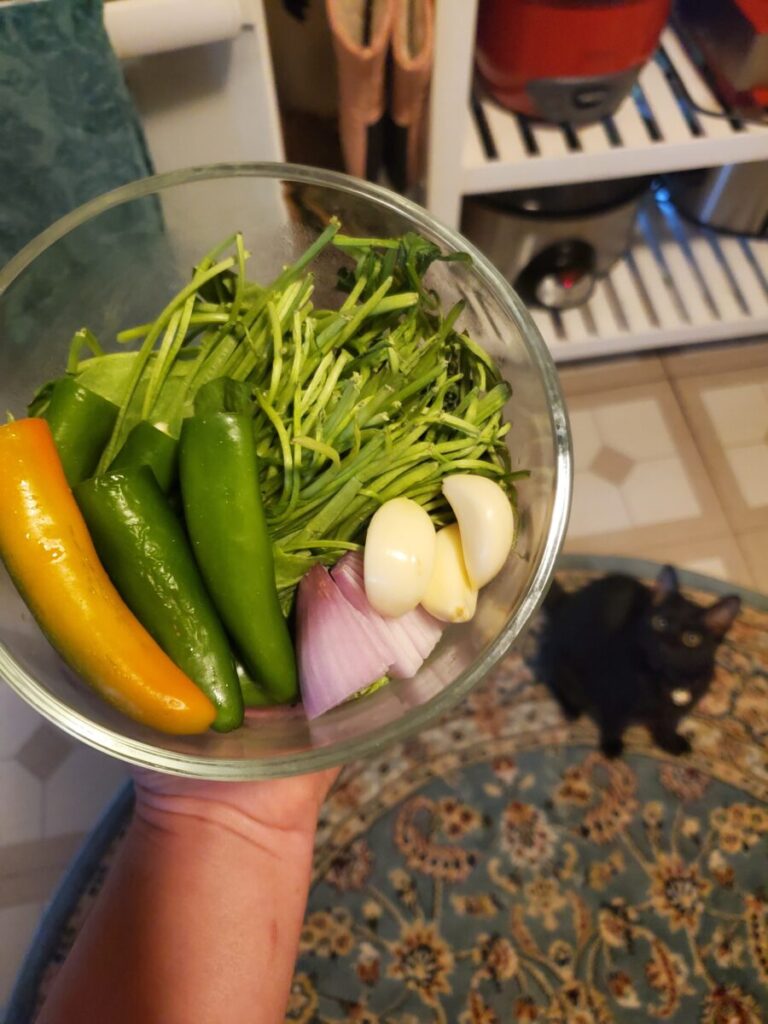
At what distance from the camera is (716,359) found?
1.22 metres

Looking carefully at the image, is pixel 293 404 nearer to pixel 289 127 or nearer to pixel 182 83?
pixel 182 83

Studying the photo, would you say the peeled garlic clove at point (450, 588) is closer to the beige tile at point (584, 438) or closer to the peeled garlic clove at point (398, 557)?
the peeled garlic clove at point (398, 557)

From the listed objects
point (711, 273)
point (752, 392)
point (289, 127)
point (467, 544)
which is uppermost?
point (289, 127)

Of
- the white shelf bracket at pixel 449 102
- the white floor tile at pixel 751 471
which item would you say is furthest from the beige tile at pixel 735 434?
the white shelf bracket at pixel 449 102

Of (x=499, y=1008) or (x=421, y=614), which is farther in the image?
(x=499, y=1008)

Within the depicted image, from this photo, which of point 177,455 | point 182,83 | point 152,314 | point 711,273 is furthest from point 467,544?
point 711,273

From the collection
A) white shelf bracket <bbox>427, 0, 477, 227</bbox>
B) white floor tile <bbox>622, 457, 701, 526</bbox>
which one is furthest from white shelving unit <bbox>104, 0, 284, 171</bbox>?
white floor tile <bbox>622, 457, 701, 526</bbox>

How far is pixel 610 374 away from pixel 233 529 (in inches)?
35.2

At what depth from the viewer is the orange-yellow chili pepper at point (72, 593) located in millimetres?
395

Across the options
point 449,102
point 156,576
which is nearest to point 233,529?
point 156,576

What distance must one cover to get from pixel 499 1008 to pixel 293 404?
28.4 inches

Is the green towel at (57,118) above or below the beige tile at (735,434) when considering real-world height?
above

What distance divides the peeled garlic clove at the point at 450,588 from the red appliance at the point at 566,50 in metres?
0.48

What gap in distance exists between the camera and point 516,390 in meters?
0.51
